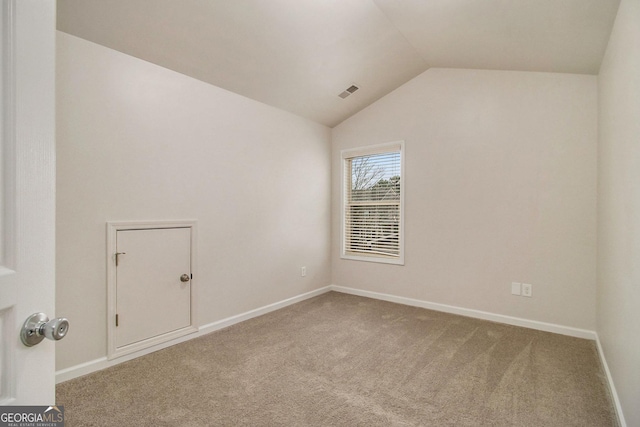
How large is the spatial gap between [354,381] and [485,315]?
194 centimetres

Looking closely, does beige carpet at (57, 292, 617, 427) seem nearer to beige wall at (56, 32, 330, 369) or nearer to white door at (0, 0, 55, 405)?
beige wall at (56, 32, 330, 369)

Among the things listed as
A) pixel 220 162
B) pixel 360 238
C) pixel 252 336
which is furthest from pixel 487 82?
pixel 252 336

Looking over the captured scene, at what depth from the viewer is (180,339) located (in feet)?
9.18

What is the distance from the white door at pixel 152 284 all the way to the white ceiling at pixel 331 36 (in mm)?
1425

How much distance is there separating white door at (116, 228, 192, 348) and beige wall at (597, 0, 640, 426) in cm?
296

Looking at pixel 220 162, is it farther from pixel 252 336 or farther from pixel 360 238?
pixel 360 238

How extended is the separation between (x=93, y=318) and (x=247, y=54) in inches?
93.7

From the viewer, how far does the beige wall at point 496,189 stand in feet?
9.64

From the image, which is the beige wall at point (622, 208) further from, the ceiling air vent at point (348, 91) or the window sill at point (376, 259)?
the ceiling air vent at point (348, 91)

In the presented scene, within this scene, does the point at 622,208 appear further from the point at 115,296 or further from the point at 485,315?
the point at 115,296

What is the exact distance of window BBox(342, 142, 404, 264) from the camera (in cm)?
407

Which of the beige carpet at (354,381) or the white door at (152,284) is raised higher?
the white door at (152,284)

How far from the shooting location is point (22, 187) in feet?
2.25

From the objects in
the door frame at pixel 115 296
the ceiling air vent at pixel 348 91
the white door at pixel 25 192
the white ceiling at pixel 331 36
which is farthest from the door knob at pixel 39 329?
the ceiling air vent at pixel 348 91
